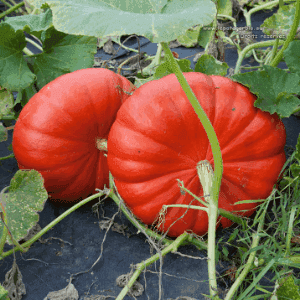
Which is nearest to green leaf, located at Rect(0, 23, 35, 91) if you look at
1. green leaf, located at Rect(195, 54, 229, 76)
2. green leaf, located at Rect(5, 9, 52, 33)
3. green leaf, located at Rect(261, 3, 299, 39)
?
green leaf, located at Rect(5, 9, 52, 33)

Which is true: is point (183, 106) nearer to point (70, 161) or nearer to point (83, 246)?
point (70, 161)

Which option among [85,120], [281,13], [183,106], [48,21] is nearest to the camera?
[183,106]

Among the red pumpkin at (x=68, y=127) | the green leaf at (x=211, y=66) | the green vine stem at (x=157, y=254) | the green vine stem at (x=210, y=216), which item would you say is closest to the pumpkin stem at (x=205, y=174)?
the green vine stem at (x=210, y=216)

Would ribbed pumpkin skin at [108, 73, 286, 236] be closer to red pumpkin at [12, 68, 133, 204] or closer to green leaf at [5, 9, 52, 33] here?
red pumpkin at [12, 68, 133, 204]

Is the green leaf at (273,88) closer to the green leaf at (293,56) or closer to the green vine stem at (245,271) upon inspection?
the green leaf at (293,56)

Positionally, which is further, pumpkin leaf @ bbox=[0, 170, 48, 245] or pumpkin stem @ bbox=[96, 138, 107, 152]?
pumpkin stem @ bbox=[96, 138, 107, 152]

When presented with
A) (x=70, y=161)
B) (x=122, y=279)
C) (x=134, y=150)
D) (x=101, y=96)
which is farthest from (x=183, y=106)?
(x=122, y=279)

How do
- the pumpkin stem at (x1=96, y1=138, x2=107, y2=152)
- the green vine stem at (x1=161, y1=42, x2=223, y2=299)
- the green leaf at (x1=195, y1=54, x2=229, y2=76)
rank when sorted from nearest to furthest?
the green vine stem at (x1=161, y1=42, x2=223, y2=299) < the pumpkin stem at (x1=96, y1=138, x2=107, y2=152) < the green leaf at (x1=195, y1=54, x2=229, y2=76)
